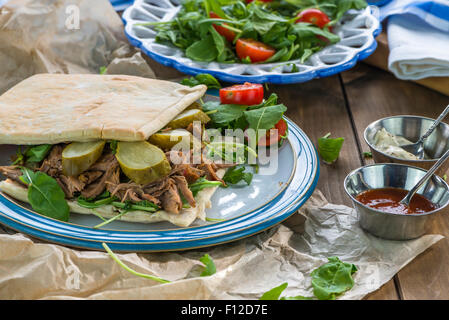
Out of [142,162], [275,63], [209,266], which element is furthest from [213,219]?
[275,63]

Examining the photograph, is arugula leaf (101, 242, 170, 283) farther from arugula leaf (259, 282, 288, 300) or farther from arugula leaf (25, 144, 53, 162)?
arugula leaf (25, 144, 53, 162)

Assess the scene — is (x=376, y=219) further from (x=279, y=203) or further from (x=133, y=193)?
(x=133, y=193)

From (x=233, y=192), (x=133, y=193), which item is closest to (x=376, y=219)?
(x=233, y=192)

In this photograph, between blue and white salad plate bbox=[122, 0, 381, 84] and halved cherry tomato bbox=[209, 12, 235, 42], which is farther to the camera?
halved cherry tomato bbox=[209, 12, 235, 42]

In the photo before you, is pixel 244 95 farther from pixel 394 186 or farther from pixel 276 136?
pixel 394 186

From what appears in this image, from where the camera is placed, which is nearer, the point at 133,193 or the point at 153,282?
the point at 153,282

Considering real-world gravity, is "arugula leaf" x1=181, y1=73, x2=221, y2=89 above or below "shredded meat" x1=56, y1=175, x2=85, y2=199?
above

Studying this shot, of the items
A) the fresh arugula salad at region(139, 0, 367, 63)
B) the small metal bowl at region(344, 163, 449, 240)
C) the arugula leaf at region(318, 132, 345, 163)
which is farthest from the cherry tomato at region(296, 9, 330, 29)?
the small metal bowl at region(344, 163, 449, 240)
